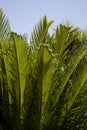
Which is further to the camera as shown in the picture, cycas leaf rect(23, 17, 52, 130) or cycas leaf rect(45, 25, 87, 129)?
cycas leaf rect(45, 25, 87, 129)

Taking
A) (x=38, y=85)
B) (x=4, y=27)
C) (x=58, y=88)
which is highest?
(x=4, y=27)

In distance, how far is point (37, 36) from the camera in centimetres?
467

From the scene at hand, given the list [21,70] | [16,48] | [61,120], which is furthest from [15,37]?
[61,120]

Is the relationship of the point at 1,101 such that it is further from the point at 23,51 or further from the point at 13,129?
the point at 23,51

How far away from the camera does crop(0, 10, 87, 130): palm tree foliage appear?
160 inches

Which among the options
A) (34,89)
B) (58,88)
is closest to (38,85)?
(34,89)

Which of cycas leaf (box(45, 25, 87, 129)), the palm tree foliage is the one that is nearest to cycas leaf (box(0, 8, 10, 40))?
the palm tree foliage

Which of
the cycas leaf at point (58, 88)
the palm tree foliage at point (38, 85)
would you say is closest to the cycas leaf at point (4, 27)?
the palm tree foliage at point (38, 85)

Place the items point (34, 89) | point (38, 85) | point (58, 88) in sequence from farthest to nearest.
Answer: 1. point (58, 88)
2. point (34, 89)
3. point (38, 85)

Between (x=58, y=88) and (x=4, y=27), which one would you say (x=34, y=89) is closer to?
(x=58, y=88)

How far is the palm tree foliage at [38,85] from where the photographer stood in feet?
13.3

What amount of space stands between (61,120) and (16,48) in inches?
57.2

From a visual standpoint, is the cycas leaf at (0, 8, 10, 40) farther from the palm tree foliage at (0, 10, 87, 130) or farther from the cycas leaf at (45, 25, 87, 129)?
the cycas leaf at (45, 25, 87, 129)

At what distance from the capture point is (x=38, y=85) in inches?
163
